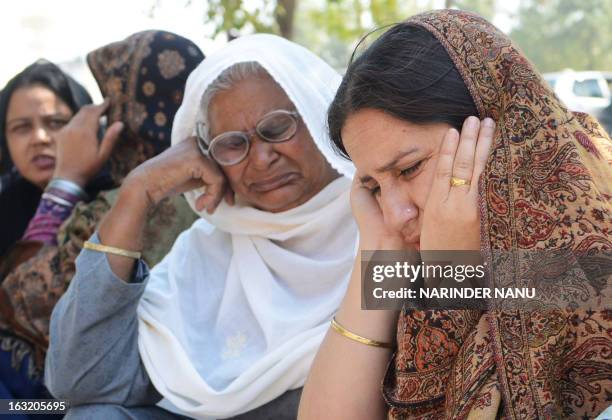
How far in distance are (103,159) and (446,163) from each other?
2270mm

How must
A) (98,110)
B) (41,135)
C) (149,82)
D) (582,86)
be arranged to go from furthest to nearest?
(582,86) → (41,135) → (98,110) → (149,82)

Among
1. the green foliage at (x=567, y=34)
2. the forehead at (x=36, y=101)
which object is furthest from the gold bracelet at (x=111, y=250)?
the green foliage at (x=567, y=34)

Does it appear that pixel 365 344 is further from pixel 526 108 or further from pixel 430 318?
pixel 526 108

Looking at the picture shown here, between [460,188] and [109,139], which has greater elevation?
[109,139]

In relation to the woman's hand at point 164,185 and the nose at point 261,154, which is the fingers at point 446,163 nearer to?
the nose at point 261,154

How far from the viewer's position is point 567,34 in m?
42.4

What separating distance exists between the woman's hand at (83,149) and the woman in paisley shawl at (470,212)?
1886mm

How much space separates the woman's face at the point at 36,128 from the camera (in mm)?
4145

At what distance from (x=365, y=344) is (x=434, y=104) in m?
0.64

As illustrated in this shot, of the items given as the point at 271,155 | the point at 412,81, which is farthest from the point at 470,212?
the point at 271,155

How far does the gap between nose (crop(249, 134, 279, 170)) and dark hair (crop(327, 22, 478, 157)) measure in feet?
2.59

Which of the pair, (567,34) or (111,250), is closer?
(111,250)

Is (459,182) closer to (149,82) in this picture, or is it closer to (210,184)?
(210,184)

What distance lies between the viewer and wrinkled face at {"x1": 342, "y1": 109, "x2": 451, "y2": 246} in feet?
6.52
